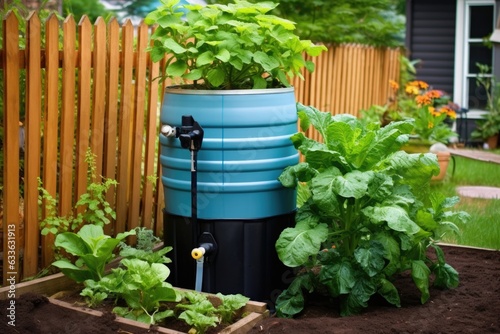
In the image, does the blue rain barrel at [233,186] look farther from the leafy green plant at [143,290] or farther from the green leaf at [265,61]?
the leafy green plant at [143,290]

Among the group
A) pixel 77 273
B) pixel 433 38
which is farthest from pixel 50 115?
pixel 433 38

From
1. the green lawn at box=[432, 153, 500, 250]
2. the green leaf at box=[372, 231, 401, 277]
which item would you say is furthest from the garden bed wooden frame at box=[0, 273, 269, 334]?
the green lawn at box=[432, 153, 500, 250]

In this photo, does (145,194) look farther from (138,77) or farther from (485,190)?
(485,190)

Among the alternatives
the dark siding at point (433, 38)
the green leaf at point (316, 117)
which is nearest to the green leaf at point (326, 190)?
the green leaf at point (316, 117)

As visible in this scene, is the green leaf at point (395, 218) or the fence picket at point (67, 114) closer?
the green leaf at point (395, 218)

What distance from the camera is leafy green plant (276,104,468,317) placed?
12.8 feet

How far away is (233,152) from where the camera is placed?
4074mm

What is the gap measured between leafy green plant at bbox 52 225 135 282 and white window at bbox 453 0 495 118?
9918mm

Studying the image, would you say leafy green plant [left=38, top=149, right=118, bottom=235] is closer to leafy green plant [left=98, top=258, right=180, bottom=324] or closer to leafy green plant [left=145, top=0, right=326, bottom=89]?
leafy green plant [left=98, top=258, right=180, bottom=324]

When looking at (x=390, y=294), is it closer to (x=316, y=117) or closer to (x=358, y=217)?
(x=358, y=217)

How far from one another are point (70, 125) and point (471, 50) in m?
10.1

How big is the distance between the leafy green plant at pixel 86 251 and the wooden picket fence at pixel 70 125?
1.03 feet

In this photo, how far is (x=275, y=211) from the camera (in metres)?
4.25

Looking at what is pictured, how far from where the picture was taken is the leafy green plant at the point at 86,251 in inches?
159
